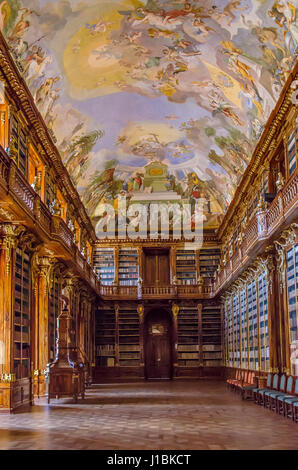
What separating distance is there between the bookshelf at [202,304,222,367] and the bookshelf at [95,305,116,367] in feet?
13.2

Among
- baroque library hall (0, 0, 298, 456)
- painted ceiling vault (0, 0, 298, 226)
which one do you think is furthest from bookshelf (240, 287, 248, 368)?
painted ceiling vault (0, 0, 298, 226)

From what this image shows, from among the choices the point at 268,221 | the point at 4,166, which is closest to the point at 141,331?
the point at 268,221

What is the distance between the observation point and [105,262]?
84.3 ft

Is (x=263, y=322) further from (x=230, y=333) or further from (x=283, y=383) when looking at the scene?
(x=230, y=333)

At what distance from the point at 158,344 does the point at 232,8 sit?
16686 millimetres

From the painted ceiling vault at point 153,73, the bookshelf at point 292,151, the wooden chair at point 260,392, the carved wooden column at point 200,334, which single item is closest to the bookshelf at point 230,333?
the carved wooden column at point 200,334

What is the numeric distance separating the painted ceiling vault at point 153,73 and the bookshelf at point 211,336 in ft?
19.1

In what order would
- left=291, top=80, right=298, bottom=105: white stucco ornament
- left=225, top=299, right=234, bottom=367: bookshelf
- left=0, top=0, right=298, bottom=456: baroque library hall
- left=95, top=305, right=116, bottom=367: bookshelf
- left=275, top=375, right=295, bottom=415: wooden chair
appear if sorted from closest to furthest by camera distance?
left=275, top=375, right=295, bottom=415: wooden chair < left=0, top=0, right=298, bottom=456: baroque library hall < left=291, top=80, right=298, bottom=105: white stucco ornament < left=225, top=299, right=234, bottom=367: bookshelf < left=95, top=305, right=116, bottom=367: bookshelf

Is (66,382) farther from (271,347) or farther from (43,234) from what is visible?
(271,347)

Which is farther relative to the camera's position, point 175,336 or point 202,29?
point 175,336

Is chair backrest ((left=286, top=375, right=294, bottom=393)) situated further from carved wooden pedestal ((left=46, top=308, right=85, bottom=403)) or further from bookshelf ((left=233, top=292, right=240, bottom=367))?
bookshelf ((left=233, top=292, right=240, bottom=367))

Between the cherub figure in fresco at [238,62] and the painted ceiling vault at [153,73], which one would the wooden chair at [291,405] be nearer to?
the painted ceiling vault at [153,73]

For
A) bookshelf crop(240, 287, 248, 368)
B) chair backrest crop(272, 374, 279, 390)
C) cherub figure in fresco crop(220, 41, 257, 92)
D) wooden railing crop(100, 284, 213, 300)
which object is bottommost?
chair backrest crop(272, 374, 279, 390)

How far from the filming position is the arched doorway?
1005 inches
